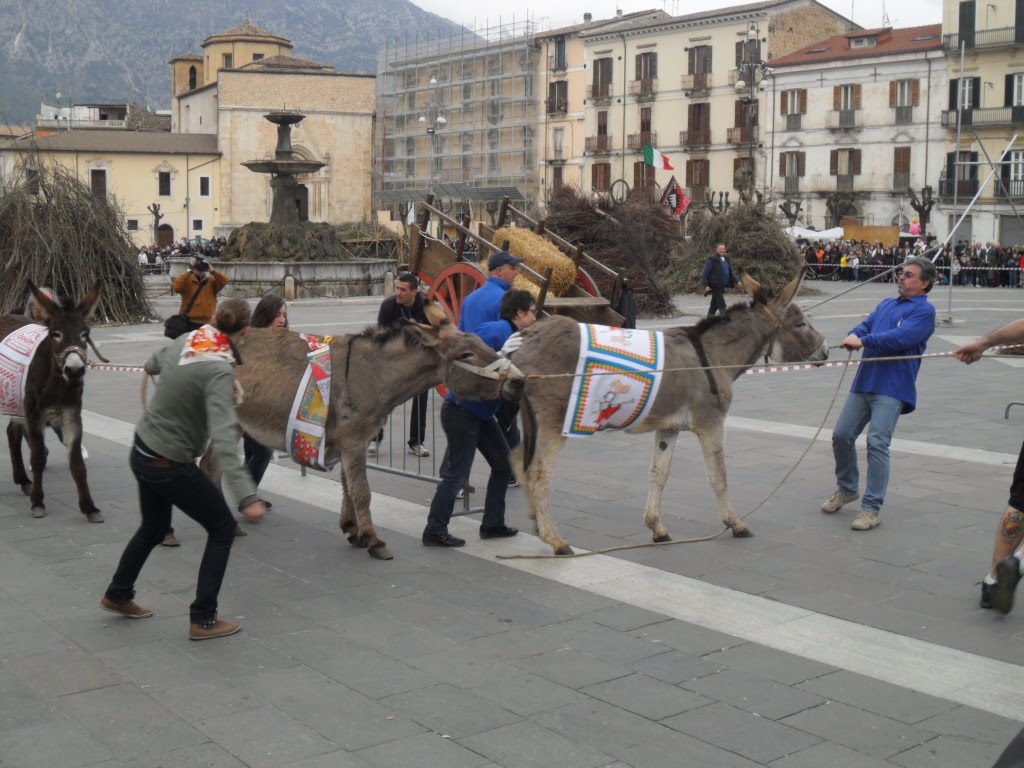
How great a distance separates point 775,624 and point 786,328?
2.92m

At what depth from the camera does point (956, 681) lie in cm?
551

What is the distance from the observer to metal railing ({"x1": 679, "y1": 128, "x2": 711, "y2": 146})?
6134cm

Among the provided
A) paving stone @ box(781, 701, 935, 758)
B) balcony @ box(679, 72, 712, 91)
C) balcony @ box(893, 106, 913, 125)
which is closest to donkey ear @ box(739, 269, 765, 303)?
paving stone @ box(781, 701, 935, 758)

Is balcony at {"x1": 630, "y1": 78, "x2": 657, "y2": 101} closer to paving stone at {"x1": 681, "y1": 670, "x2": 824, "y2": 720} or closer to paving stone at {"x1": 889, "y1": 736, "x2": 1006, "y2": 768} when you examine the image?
paving stone at {"x1": 681, "y1": 670, "x2": 824, "y2": 720}

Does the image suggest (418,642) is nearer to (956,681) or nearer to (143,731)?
(143,731)

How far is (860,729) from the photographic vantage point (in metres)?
4.95

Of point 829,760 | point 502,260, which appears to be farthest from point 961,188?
point 829,760

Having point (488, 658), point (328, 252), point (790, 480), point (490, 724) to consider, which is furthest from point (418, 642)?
point (328, 252)

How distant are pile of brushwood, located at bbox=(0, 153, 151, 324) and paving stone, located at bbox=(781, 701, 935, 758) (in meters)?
20.1

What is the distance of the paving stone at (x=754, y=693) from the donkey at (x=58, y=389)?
16.1 ft

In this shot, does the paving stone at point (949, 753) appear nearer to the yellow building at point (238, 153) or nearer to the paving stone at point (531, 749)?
the paving stone at point (531, 749)

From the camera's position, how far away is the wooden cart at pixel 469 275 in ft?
43.2

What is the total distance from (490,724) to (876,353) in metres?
4.62

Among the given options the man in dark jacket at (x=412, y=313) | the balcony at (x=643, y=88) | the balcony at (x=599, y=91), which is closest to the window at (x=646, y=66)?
the balcony at (x=643, y=88)
